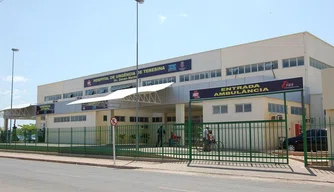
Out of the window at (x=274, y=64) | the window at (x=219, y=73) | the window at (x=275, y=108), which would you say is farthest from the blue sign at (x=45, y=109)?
the window at (x=275, y=108)

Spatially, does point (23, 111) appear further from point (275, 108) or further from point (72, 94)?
point (275, 108)

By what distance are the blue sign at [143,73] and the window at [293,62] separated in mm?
11301

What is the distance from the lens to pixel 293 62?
34125 millimetres

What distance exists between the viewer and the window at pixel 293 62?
1324 inches

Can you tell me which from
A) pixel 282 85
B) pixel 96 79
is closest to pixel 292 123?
pixel 282 85

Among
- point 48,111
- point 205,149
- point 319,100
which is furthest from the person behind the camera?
point 48,111

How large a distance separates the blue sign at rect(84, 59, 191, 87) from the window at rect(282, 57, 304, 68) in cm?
1130

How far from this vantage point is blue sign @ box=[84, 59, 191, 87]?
42.5 metres

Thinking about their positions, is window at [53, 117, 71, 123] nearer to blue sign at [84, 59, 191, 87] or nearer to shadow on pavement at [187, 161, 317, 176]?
blue sign at [84, 59, 191, 87]

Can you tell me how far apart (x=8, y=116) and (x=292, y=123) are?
45004mm

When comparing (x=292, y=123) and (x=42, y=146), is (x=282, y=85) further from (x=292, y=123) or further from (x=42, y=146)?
(x=42, y=146)

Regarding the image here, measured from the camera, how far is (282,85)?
23188 mm

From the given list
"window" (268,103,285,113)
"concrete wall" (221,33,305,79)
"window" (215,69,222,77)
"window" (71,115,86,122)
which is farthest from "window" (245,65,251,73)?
"window" (71,115,86,122)

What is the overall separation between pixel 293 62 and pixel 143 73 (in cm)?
1935
